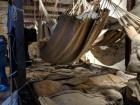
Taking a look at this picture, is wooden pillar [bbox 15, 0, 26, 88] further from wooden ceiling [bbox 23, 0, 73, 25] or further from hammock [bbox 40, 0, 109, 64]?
wooden ceiling [bbox 23, 0, 73, 25]

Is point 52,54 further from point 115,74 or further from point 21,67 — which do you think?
point 115,74

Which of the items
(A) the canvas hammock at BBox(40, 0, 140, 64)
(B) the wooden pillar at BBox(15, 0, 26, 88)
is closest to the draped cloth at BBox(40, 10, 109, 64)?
(A) the canvas hammock at BBox(40, 0, 140, 64)

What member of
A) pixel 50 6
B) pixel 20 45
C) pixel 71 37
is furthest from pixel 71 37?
pixel 50 6

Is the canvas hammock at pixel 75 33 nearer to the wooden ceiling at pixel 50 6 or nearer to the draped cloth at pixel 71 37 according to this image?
the draped cloth at pixel 71 37

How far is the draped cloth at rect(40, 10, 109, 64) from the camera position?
117 inches

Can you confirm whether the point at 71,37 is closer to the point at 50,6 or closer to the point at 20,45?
the point at 20,45

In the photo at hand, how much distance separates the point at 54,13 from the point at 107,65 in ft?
7.68

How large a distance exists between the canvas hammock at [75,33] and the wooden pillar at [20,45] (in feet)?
2.57

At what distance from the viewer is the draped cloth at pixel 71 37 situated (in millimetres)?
2967

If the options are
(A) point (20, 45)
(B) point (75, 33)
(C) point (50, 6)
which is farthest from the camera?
(C) point (50, 6)

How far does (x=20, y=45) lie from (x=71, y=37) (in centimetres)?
82

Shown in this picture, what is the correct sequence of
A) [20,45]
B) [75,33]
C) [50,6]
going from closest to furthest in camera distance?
[20,45], [75,33], [50,6]

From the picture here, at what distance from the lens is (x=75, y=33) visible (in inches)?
118

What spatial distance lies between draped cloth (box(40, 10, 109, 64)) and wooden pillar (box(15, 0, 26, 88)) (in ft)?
2.56
